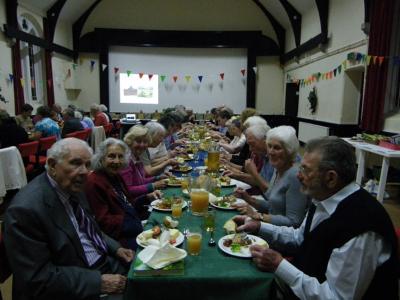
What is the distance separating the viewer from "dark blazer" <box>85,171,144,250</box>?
6.63ft

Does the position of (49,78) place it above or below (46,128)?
above

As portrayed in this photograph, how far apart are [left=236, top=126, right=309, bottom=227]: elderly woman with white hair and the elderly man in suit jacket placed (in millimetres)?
957

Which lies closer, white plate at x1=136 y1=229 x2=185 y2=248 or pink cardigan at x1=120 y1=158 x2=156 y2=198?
white plate at x1=136 y1=229 x2=185 y2=248

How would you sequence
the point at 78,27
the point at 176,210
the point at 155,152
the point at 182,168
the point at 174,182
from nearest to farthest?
1. the point at 176,210
2. the point at 174,182
3. the point at 182,168
4. the point at 155,152
5. the point at 78,27

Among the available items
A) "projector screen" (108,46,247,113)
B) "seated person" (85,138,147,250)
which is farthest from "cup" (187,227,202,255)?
"projector screen" (108,46,247,113)

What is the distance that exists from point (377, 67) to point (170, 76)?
7668 mm

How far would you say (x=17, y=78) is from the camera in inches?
297

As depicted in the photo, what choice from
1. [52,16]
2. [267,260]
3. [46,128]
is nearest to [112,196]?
[267,260]

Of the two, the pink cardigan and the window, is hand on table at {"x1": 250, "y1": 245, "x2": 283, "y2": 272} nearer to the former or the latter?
the pink cardigan

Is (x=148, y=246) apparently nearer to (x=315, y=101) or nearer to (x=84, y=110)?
(x=315, y=101)

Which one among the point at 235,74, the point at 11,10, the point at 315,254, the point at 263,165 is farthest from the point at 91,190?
the point at 235,74

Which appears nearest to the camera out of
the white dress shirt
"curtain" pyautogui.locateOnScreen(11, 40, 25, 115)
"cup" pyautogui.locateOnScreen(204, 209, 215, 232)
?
the white dress shirt

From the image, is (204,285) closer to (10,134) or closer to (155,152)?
(155,152)

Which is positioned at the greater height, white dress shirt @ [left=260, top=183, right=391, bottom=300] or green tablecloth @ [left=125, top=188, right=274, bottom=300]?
white dress shirt @ [left=260, top=183, right=391, bottom=300]
